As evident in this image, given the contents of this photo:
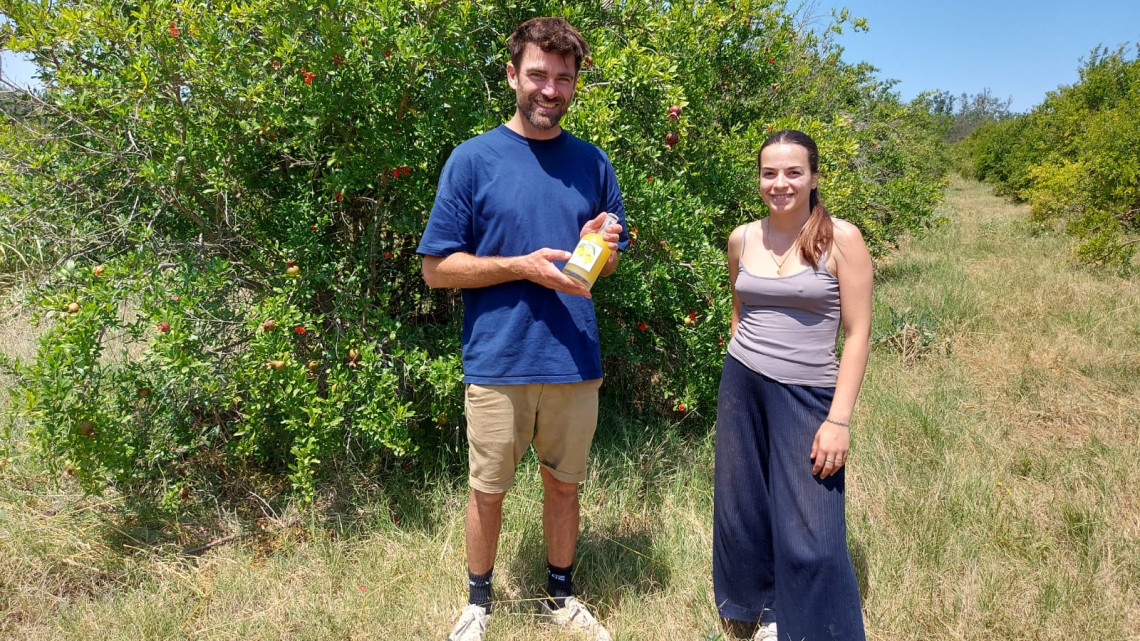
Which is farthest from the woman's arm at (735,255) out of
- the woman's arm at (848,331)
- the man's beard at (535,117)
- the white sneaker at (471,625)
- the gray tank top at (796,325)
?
the white sneaker at (471,625)

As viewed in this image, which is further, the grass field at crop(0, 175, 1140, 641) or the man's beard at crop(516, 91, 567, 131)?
the grass field at crop(0, 175, 1140, 641)

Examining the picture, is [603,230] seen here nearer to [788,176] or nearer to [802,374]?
[788,176]

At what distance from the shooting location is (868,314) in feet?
6.63

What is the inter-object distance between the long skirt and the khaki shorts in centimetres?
50

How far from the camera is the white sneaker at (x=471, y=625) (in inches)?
91.4

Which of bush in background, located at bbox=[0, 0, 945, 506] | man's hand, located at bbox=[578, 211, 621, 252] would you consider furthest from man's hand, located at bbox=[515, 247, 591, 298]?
bush in background, located at bbox=[0, 0, 945, 506]

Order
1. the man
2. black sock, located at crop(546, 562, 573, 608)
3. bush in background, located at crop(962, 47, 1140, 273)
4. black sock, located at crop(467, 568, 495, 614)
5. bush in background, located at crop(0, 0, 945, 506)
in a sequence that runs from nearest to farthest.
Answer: the man, black sock, located at crop(467, 568, 495, 614), black sock, located at crop(546, 562, 573, 608), bush in background, located at crop(0, 0, 945, 506), bush in background, located at crop(962, 47, 1140, 273)

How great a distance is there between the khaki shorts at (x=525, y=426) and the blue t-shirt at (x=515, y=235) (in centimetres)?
7

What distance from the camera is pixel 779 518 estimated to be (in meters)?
2.16

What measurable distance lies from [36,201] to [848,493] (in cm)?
396

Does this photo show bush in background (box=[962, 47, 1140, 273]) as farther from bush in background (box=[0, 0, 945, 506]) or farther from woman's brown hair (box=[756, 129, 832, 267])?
woman's brown hair (box=[756, 129, 832, 267])

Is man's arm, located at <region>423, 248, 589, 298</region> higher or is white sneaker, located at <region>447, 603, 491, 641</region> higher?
man's arm, located at <region>423, 248, 589, 298</region>

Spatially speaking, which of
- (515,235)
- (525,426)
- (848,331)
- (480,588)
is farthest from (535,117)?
(480,588)

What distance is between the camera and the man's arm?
1.94 meters
